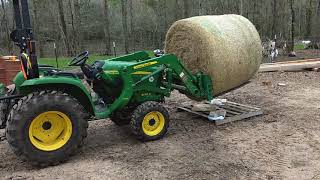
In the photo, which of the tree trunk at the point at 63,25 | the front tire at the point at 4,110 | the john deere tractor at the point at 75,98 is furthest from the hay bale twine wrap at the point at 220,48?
the tree trunk at the point at 63,25

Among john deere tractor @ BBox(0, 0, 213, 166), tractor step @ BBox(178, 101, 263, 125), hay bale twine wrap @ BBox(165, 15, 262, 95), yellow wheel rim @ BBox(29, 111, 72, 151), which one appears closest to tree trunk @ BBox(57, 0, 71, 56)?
tractor step @ BBox(178, 101, 263, 125)

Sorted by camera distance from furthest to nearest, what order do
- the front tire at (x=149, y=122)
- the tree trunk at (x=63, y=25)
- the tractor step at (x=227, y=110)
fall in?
the tree trunk at (x=63, y=25), the tractor step at (x=227, y=110), the front tire at (x=149, y=122)

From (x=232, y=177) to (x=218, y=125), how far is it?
228cm

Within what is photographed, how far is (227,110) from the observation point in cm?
766

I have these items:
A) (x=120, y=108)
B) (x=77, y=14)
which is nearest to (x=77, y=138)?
(x=120, y=108)

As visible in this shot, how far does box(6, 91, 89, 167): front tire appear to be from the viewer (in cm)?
488

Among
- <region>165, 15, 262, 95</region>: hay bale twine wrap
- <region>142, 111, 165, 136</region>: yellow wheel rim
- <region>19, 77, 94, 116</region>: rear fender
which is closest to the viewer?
<region>19, 77, 94, 116</region>: rear fender

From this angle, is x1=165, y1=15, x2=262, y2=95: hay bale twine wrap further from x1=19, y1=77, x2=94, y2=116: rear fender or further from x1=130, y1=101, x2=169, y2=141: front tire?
x1=19, y1=77, x2=94, y2=116: rear fender

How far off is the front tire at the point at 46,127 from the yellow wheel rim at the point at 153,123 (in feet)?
3.32

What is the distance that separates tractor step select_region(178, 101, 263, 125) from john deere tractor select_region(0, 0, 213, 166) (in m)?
0.57

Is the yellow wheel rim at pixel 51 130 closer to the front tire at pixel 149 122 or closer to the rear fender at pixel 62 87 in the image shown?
the rear fender at pixel 62 87

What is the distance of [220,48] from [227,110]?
152 cm

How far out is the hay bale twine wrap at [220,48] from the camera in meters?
6.69

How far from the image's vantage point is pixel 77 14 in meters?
28.5
